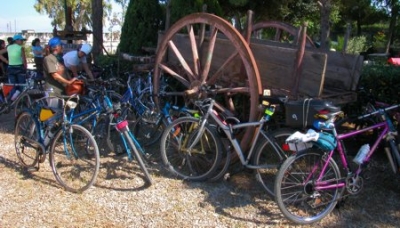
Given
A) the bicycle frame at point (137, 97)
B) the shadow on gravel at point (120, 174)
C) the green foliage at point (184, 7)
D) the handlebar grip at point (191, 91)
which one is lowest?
the shadow on gravel at point (120, 174)

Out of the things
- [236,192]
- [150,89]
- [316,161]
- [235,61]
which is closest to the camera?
[316,161]

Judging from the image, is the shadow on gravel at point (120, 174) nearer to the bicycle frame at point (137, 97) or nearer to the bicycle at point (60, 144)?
the bicycle at point (60, 144)

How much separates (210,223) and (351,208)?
4.45 feet

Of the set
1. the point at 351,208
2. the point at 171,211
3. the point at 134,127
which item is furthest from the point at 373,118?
the point at 134,127

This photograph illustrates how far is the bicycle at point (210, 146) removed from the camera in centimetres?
382

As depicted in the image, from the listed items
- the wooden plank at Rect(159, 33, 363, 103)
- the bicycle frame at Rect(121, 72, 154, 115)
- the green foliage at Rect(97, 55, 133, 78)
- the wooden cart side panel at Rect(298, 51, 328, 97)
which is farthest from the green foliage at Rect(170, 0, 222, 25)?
the wooden cart side panel at Rect(298, 51, 328, 97)

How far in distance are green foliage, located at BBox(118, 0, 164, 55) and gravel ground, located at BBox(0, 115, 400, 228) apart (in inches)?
153

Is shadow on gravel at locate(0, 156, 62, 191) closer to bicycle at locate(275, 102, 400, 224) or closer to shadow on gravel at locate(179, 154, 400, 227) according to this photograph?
shadow on gravel at locate(179, 154, 400, 227)

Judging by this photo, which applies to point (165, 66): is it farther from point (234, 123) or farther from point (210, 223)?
point (210, 223)

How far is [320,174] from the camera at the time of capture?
3398 millimetres

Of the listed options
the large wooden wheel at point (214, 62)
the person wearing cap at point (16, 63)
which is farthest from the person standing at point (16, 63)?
the large wooden wheel at point (214, 62)

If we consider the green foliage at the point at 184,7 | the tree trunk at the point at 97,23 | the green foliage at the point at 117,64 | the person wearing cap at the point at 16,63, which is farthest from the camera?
the tree trunk at the point at 97,23

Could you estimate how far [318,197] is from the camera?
11.5 ft

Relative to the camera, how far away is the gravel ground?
3.49 m
